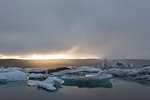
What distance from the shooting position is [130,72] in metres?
19.2

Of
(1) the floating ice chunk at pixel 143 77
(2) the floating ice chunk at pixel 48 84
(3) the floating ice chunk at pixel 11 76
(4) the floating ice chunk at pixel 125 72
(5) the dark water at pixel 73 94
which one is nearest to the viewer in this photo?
(5) the dark water at pixel 73 94

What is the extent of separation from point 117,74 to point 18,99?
15.8m

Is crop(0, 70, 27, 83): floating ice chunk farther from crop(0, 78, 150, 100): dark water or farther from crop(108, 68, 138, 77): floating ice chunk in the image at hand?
crop(108, 68, 138, 77): floating ice chunk

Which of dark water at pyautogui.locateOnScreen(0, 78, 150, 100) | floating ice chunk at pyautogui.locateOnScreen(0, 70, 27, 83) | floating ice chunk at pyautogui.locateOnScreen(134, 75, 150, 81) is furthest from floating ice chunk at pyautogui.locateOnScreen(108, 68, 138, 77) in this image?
floating ice chunk at pyautogui.locateOnScreen(0, 70, 27, 83)

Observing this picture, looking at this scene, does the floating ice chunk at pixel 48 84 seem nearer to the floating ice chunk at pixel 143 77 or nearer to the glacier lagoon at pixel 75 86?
the glacier lagoon at pixel 75 86

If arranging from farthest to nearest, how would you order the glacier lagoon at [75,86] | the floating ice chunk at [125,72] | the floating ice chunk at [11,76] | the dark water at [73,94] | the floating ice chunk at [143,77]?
the floating ice chunk at [125,72], the floating ice chunk at [143,77], the floating ice chunk at [11,76], the glacier lagoon at [75,86], the dark water at [73,94]

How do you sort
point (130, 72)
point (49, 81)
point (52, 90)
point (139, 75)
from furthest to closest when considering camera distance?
point (130, 72) → point (139, 75) → point (49, 81) → point (52, 90)

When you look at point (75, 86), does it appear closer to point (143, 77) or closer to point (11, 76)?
point (11, 76)

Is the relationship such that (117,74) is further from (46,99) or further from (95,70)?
(46,99)

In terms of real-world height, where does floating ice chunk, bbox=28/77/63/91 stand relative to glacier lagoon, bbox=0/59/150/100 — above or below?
above

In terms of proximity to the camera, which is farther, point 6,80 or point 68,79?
point 68,79

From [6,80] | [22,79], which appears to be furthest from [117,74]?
[6,80]

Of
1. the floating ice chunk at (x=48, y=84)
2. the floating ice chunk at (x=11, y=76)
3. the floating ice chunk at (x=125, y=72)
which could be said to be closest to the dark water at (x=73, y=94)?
the floating ice chunk at (x=48, y=84)

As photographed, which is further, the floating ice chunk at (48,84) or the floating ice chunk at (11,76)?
the floating ice chunk at (11,76)
